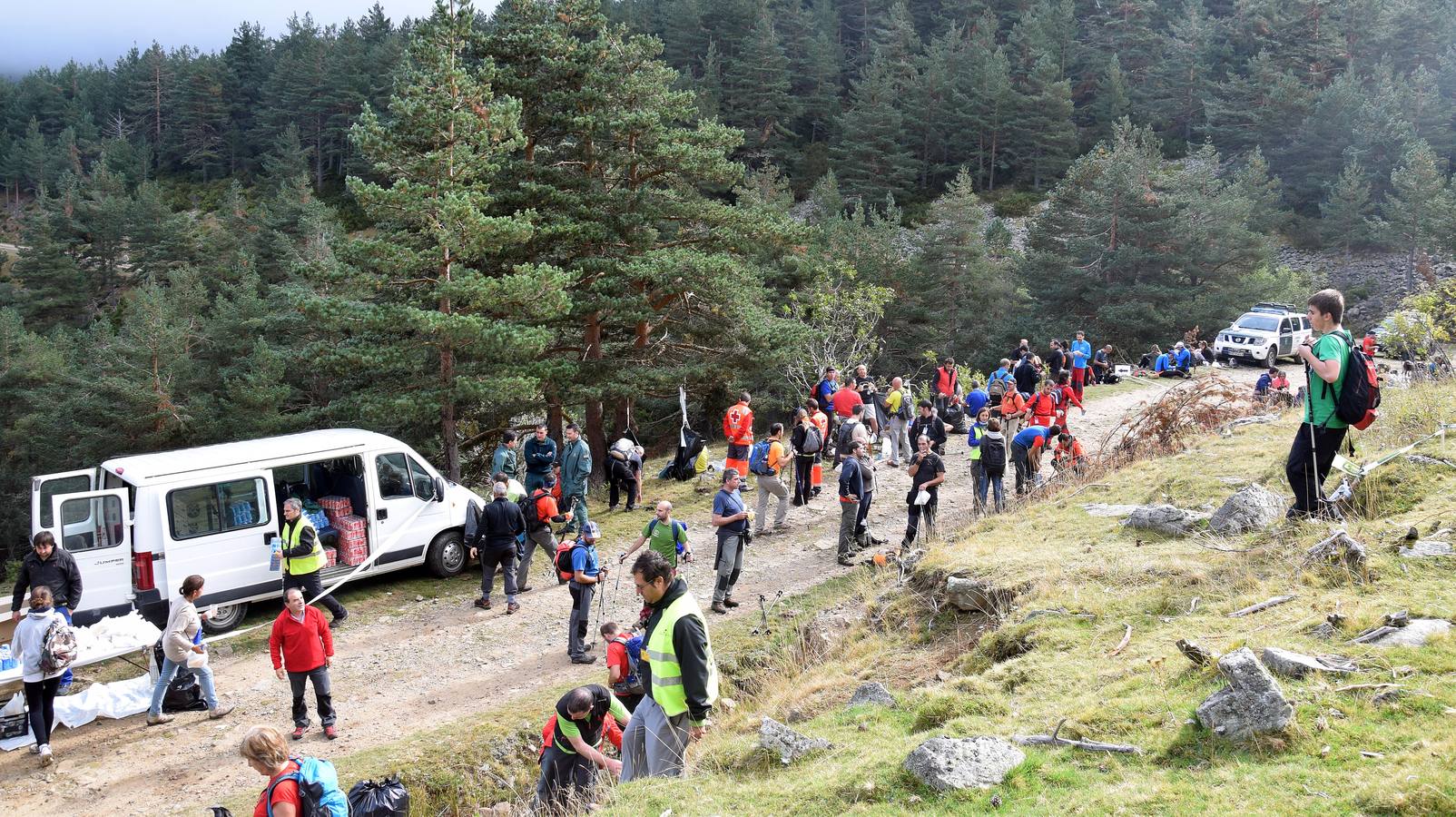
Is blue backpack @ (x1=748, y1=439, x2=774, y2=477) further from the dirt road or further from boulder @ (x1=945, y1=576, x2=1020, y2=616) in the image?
boulder @ (x1=945, y1=576, x2=1020, y2=616)

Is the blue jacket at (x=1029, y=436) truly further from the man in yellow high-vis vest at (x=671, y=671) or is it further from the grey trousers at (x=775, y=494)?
the man in yellow high-vis vest at (x=671, y=671)

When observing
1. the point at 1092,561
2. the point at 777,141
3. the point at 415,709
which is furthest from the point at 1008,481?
the point at 777,141

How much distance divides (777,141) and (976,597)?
62.9 meters

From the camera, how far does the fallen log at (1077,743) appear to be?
5.16 m

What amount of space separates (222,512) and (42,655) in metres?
2.94

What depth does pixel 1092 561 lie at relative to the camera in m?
9.12

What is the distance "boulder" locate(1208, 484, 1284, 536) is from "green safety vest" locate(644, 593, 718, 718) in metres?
5.54

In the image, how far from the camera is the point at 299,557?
10750mm

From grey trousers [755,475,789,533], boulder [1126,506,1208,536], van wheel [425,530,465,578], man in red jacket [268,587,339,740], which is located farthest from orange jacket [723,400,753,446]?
man in red jacket [268,587,339,740]

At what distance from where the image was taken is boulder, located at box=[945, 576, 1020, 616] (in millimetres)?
8852

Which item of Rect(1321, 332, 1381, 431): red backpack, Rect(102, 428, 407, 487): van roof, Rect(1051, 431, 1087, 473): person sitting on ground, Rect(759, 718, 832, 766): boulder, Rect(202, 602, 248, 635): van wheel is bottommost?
Rect(202, 602, 248, 635): van wheel

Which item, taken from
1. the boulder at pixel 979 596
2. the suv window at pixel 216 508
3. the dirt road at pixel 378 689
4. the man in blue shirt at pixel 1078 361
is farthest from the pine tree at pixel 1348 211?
the suv window at pixel 216 508

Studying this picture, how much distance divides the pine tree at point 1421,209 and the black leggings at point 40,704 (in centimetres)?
5103

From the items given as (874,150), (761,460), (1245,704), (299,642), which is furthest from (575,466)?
(874,150)
